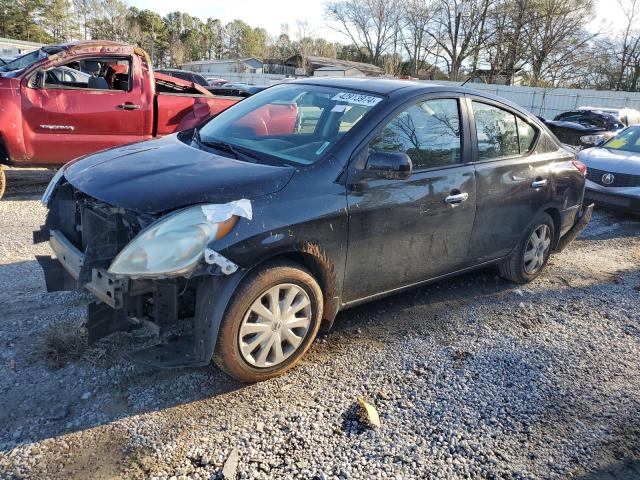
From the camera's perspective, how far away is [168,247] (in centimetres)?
271

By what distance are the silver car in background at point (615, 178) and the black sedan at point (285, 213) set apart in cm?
430

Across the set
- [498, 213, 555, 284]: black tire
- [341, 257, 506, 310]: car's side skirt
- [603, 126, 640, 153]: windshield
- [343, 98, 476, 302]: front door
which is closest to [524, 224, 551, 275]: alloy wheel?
[498, 213, 555, 284]: black tire

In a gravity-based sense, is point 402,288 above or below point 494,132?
below

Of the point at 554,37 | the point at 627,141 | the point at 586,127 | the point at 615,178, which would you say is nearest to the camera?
the point at 615,178

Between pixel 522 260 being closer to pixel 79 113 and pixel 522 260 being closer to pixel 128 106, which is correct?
pixel 128 106

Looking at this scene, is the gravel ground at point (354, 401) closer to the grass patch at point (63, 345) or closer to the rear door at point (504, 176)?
the grass patch at point (63, 345)

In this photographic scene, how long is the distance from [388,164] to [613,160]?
6759 millimetres

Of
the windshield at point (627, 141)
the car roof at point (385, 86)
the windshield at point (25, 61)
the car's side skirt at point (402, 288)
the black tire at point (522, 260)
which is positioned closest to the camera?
the car's side skirt at point (402, 288)

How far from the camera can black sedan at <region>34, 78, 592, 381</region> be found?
2824 millimetres

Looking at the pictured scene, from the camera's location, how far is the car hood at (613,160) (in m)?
8.21

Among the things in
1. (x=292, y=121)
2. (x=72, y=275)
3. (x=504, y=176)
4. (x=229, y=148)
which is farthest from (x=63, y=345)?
(x=504, y=176)

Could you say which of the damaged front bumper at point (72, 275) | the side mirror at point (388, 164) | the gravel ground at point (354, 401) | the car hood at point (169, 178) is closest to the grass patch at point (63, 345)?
the gravel ground at point (354, 401)

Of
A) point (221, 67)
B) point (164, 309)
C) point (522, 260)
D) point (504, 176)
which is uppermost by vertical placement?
point (221, 67)

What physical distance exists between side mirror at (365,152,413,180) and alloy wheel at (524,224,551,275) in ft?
6.91
